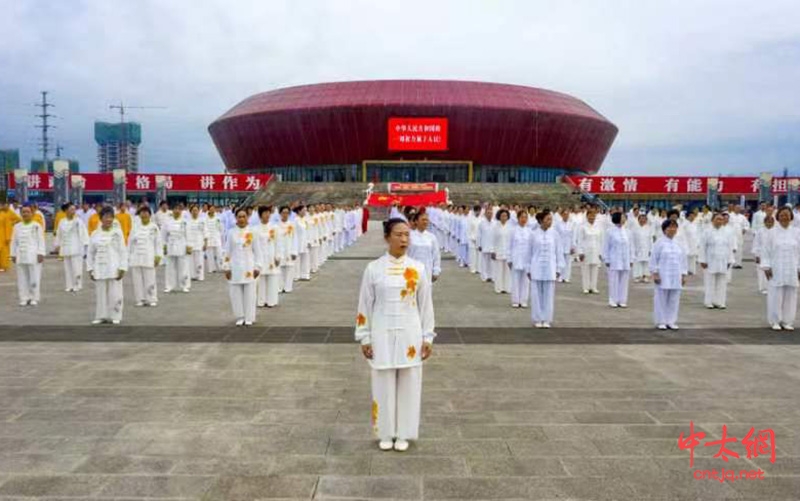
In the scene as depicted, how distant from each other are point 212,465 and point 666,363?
487cm

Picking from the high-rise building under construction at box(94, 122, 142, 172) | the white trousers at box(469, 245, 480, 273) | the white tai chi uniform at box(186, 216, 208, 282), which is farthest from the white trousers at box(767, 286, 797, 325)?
the high-rise building under construction at box(94, 122, 142, 172)

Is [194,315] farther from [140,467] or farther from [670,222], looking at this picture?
[670,222]

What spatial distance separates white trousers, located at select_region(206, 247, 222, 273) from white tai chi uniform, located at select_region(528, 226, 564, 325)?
10000mm

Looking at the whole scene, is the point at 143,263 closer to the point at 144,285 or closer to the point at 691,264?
the point at 144,285

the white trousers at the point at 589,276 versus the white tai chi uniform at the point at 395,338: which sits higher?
the white tai chi uniform at the point at 395,338

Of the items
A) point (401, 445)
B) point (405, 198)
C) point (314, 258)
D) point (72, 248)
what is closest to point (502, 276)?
point (314, 258)

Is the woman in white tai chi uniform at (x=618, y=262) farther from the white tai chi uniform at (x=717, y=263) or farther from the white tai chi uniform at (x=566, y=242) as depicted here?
the white tai chi uniform at (x=566, y=242)

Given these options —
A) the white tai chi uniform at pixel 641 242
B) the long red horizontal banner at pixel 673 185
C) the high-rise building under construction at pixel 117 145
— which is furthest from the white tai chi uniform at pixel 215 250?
the high-rise building under construction at pixel 117 145

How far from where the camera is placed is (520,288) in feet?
36.4

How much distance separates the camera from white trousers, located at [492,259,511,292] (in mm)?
13125

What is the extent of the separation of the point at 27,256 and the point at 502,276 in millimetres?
8805

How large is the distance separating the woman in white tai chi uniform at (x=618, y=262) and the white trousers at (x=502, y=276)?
2196 millimetres

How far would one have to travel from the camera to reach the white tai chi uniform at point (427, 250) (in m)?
8.88

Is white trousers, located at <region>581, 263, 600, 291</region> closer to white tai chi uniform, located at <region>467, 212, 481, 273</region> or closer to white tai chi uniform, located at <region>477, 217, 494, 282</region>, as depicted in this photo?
white tai chi uniform, located at <region>477, 217, 494, 282</region>
